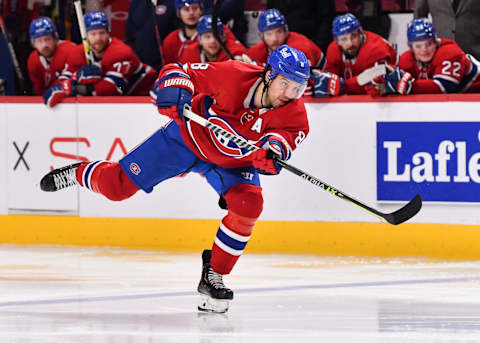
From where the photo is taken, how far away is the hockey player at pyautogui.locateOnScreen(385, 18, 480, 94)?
5.86 meters

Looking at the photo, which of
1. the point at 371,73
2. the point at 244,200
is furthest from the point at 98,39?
the point at 244,200

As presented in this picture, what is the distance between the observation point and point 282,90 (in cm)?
416

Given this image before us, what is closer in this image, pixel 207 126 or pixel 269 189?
pixel 207 126

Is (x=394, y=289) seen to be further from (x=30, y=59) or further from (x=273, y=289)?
(x=30, y=59)

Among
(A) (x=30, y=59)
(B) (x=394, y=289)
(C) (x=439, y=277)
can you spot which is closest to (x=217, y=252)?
(B) (x=394, y=289)

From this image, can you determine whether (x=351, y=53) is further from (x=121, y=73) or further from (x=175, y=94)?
(x=175, y=94)

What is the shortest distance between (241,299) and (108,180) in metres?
0.84

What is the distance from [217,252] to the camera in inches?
171

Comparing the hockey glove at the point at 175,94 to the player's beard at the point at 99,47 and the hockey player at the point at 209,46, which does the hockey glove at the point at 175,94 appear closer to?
the hockey player at the point at 209,46

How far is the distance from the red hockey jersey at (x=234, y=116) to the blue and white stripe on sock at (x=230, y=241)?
306 millimetres

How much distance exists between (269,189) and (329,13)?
1398 millimetres

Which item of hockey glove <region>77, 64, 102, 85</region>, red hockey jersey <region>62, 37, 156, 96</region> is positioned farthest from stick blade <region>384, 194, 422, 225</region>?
hockey glove <region>77, 64, 102, 85</region>

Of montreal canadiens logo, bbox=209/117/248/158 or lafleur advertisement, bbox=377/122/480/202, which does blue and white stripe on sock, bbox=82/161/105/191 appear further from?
lafleur advertisement, bbox=377/122/480/202

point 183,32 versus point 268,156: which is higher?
point 268,156
